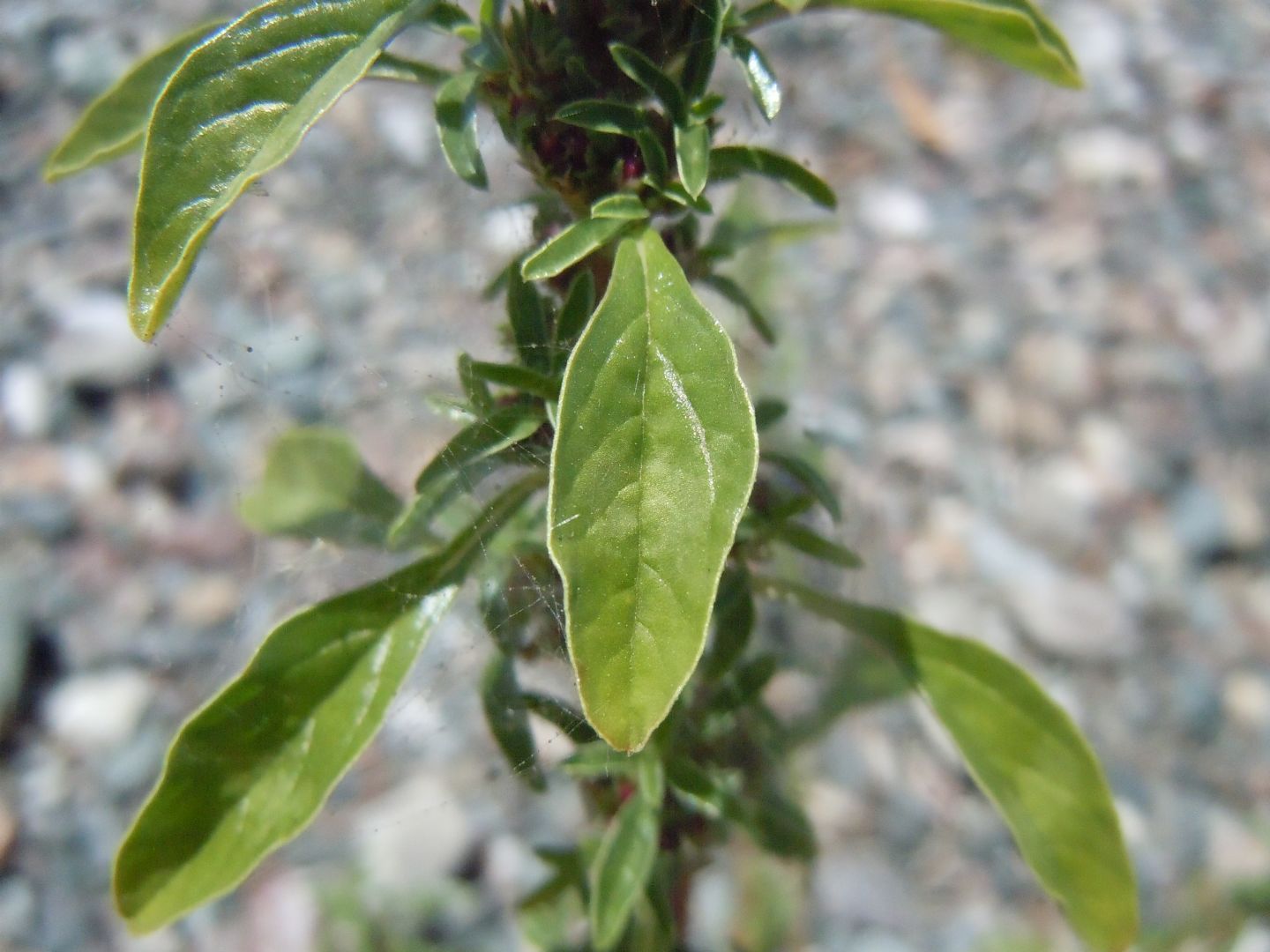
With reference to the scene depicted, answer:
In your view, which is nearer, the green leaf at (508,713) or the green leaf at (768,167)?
the green leaf at (768,167)

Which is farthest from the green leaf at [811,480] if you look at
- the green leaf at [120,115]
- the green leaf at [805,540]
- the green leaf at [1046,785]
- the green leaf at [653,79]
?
the green leaf at [120,115]

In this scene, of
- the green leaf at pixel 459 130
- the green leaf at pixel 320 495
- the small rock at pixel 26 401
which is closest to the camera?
the green leaf at pixel 459 130

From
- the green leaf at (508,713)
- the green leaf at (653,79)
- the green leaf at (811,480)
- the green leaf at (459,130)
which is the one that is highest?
the green leaf at (653,79)

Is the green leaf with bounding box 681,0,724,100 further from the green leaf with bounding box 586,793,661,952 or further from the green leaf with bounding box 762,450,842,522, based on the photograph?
the green leaf with bounding box 586,793,661,952

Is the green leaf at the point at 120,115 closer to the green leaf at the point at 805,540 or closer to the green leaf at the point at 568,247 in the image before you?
the green leaf at the point at 568,247

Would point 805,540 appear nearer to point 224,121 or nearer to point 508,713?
point 508,713

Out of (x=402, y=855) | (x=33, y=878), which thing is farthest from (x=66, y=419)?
(x=402, y=855)

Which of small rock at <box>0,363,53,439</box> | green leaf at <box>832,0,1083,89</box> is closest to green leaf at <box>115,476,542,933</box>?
green leaf at <box>832,0,1083,89</box>

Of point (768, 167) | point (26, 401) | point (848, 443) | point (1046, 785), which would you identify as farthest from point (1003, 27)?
point (26, 401)
